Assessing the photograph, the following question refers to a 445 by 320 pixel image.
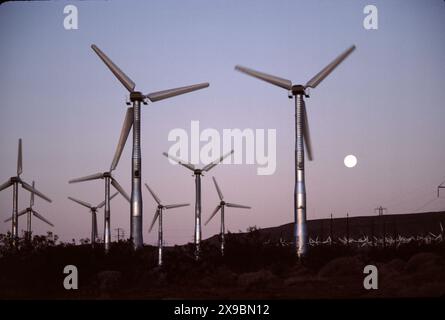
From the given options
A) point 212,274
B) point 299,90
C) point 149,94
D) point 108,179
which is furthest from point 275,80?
point 108,179

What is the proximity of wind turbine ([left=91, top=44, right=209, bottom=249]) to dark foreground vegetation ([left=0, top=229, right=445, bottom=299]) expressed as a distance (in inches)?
127

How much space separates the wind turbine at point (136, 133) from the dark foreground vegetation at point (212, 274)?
10.5 feet

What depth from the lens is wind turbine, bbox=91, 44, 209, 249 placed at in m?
48.4

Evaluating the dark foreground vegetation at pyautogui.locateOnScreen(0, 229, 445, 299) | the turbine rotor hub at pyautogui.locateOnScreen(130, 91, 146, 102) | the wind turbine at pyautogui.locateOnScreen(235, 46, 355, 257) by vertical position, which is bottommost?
the dark foreground vegetation at pyautogui.locateOnScreen(0, 229, 445, 299)

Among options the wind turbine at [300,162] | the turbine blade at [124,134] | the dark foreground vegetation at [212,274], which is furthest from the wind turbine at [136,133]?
the wind turbine at [300,162]

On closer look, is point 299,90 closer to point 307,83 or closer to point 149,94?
point 307,83

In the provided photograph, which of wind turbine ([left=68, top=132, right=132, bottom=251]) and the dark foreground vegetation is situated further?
wind turbine ([left=68, top=132, right=132, bottom=251])

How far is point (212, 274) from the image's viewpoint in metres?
43.1

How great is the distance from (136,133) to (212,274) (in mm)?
13545

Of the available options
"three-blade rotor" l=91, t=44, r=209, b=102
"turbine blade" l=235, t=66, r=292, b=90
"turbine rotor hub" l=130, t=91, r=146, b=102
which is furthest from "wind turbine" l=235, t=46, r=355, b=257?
"turbine rotor hub" l=130, t=91, r=146, b=102

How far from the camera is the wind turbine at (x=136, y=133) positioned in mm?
48391

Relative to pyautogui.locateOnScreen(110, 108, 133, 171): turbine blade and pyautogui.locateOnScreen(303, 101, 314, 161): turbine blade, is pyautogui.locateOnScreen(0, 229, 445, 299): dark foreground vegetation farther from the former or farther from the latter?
pyautogui.locateOnScreen(110, 108, 133, 171): turbine blade
